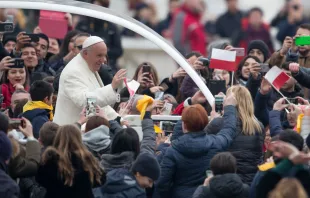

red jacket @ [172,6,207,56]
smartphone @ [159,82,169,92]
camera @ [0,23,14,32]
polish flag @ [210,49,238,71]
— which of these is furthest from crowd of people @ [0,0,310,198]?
red jacket @ [172,6,207,56]

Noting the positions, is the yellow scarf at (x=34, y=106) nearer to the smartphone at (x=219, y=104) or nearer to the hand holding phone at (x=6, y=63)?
the hand holding phone at (x=6, y=63)

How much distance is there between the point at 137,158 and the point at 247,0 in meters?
19.5

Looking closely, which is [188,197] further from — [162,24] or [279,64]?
[162,24]

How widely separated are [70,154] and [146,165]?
71 centimetres

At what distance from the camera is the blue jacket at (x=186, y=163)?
1555 centimetres

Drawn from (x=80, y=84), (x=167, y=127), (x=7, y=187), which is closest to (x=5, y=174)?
(x=7, y=187)

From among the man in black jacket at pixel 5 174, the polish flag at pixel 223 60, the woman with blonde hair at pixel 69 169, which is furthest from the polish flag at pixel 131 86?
the man in black jacket at pixel 5 174

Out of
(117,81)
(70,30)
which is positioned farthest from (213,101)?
(70,30)

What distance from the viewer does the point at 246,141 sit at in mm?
16031

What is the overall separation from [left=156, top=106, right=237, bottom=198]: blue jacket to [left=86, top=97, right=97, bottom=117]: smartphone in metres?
0.98

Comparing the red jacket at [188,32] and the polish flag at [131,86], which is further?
the red jacket at [188,32]

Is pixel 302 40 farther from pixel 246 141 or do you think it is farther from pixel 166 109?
pixel 246 141

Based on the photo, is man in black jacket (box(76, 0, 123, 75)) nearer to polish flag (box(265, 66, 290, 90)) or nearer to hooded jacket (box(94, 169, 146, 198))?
polish flag (box(265, 66, 290, 90))

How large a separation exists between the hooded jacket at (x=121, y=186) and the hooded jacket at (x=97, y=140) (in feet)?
2.37
